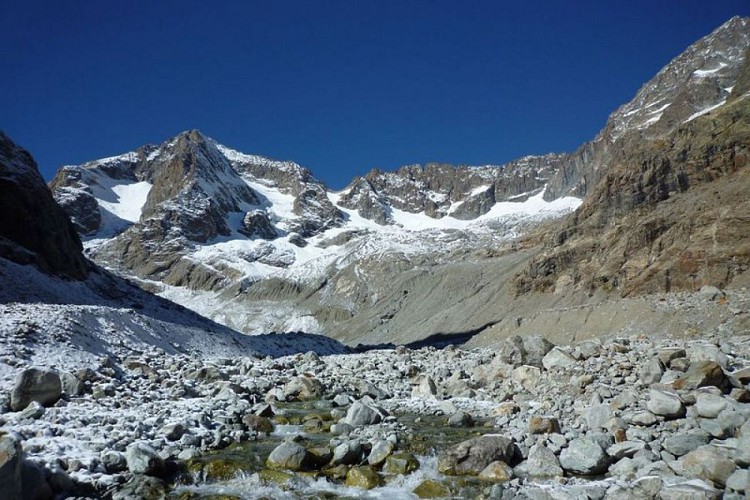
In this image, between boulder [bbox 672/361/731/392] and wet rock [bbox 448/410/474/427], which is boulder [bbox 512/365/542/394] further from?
boulder [bbox 672/361/731/392]

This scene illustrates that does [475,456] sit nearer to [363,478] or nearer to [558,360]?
[363,478]

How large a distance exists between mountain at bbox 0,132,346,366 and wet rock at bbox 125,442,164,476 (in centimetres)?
1021

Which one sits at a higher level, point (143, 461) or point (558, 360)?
point (558, 360)

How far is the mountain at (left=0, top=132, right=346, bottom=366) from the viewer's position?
81.7 ft

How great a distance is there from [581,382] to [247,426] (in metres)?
12.6

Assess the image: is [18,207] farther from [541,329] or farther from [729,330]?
[729,330]

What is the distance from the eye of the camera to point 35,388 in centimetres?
1659

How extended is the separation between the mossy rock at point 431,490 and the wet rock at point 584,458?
3.16 meters

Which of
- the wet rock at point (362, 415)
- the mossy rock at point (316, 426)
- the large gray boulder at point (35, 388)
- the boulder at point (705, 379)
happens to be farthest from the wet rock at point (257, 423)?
the boulder at point (705, 379)

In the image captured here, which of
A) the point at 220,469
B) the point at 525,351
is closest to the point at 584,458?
the point at 220,469

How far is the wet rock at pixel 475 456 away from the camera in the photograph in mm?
13547

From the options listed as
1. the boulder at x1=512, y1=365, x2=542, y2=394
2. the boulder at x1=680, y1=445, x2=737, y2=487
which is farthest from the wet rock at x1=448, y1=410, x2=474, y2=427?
the boulder at x1=680, y1=445, x2=737, y2=487

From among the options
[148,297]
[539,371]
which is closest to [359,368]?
[539,371]

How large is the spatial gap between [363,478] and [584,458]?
5694mm
